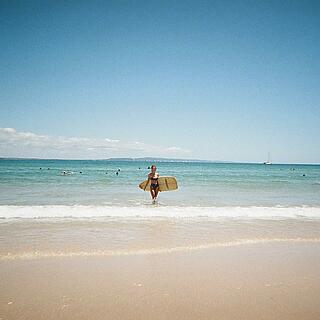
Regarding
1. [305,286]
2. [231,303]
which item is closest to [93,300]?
[231,303]

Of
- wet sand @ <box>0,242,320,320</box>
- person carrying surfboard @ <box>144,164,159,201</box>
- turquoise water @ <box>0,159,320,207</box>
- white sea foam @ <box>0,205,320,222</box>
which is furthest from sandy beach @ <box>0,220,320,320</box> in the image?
person carrying surfboard @ <box>144,164,159,201</box>

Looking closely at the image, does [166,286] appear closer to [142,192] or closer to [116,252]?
[116,252]

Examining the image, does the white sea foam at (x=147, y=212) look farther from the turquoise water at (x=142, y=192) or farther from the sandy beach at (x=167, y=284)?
the sandy beach at (x=167, y=284)

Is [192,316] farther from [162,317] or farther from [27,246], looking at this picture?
[27,246]

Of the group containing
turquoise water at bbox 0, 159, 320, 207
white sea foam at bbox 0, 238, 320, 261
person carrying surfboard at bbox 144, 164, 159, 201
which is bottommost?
turquoise water at bbox 0, 159, 320, 207

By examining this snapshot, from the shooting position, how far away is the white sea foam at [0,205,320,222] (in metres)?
9.55

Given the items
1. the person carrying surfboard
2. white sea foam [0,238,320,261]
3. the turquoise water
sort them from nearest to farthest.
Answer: white sea foam [0,238,320,261] → the turquoise water → the person carrying surfboard

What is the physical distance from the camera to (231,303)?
11.8 ft

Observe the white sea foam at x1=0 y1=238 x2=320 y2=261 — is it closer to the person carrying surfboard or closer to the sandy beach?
the sandy beach

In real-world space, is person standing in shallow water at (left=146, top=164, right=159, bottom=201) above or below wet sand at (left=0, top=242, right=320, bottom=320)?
above

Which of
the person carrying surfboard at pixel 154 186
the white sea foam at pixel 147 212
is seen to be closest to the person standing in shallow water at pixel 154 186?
the person carrying surfboard at pixel 154 186

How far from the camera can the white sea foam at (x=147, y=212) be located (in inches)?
376

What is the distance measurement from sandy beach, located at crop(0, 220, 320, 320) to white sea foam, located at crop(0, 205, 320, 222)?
370cm

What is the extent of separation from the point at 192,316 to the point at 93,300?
1292 mm
